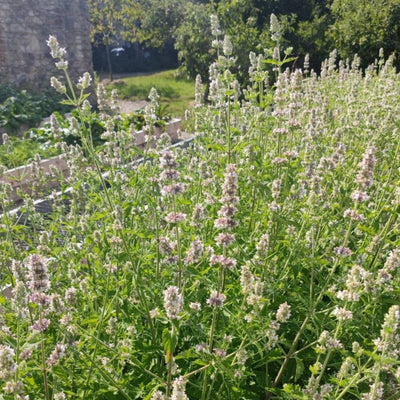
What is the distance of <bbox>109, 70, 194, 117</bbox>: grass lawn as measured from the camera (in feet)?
48.9

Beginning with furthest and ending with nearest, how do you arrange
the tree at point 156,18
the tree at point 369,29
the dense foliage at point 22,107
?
the tree at point 156,18 → the tree at point 369,29 → the dense foliage at point 22,107

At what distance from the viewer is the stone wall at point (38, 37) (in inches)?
517

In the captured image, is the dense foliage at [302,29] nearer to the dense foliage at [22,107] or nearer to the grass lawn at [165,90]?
the grass lawn at [165,90]

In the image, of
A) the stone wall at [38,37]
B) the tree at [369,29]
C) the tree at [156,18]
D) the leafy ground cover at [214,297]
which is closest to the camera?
the leafy ground cover at [214,297]

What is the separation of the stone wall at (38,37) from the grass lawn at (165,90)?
111 inches

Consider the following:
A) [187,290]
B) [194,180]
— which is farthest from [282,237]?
[194,180]

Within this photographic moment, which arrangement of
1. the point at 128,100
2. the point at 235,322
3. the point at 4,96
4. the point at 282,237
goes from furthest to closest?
1. the point at 128,100
2. the point at 4,96
3. the point at 282,237
4. the point at 235,322

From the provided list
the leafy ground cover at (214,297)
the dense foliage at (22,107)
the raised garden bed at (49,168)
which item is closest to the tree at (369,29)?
the raised garden bed at (49,168)

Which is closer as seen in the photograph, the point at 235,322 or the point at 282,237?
the point at 235,322

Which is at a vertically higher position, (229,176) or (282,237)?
(229,176)

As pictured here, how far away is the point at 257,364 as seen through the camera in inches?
96.0

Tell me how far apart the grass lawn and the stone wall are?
2.81 meters

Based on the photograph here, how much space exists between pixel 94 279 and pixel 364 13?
13.5 m

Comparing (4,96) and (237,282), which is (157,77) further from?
(237,282)
